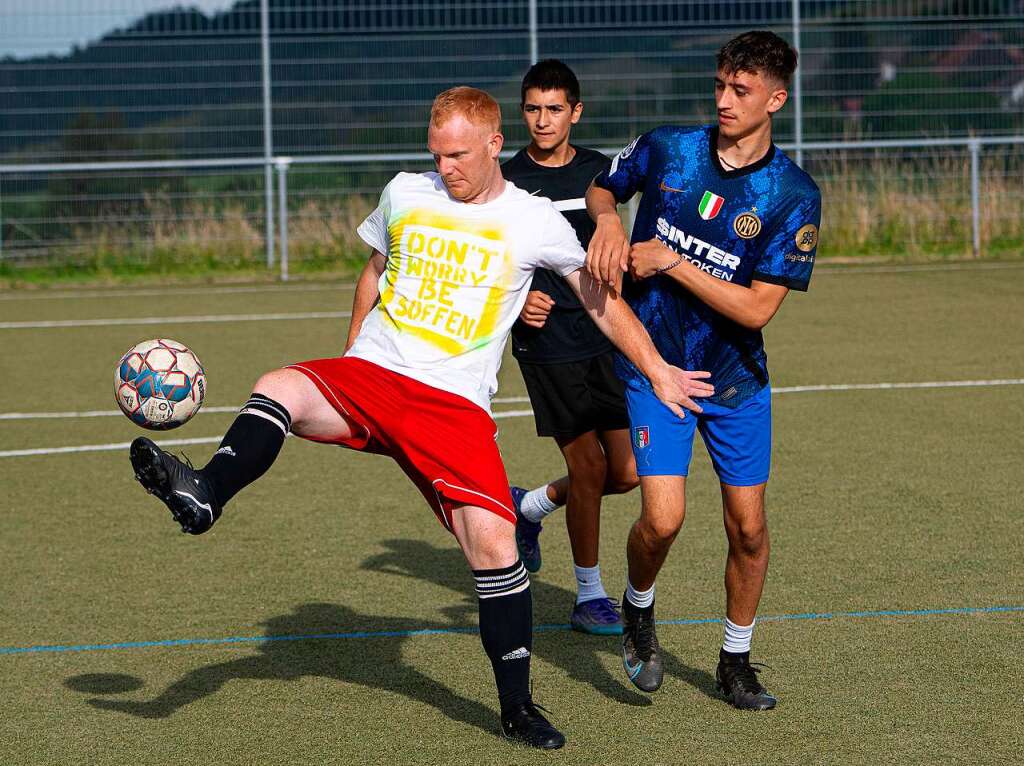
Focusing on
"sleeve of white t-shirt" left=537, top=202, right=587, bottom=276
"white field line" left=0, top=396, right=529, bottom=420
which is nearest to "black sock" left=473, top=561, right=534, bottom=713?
"sleeve of white t-shirt" left=537, top=202, right=587, bottom=276

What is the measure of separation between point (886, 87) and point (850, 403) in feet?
41.1

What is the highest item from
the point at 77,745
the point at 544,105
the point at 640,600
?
the point at 544,105

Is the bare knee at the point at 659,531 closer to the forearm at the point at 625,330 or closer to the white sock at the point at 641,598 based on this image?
the white sock at the point at 641,598

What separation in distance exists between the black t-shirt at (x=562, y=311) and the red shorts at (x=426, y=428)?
1.64m

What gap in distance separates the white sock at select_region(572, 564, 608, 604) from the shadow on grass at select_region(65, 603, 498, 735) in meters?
0.54

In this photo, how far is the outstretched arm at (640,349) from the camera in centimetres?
480

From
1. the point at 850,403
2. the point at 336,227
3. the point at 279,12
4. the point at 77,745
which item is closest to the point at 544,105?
the point at 77,745

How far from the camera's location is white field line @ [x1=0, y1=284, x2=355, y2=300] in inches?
714

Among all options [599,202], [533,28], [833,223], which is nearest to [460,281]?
[599,202]

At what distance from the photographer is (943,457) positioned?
8.62 meters

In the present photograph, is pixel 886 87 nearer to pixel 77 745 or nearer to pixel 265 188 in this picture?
pixel 265 188

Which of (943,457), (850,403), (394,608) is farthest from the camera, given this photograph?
(850,403)

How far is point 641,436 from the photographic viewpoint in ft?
16.5

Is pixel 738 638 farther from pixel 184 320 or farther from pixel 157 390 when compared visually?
pixel 184 320
